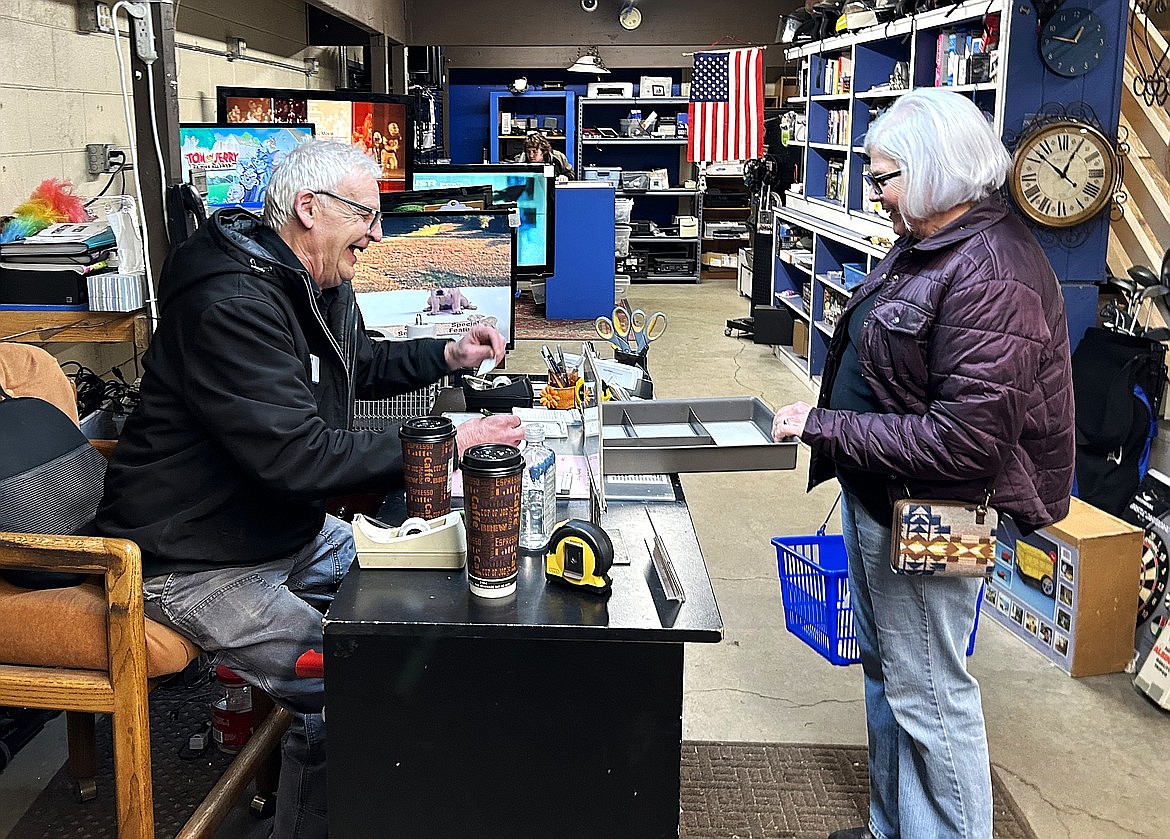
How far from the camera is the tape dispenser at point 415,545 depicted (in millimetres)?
2029

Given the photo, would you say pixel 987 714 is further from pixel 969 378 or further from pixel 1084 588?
pixel 969 378

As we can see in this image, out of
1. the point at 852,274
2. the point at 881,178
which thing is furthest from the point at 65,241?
the point at 852,274

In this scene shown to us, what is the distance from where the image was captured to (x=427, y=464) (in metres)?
2.08

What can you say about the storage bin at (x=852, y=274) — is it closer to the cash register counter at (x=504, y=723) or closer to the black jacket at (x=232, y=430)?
the black jacket at (x=232, y=430)

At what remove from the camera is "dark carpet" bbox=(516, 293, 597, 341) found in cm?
810

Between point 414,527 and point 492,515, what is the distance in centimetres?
29

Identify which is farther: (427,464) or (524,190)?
(524,190)

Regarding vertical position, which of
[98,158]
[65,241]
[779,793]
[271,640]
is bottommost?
[779,793]

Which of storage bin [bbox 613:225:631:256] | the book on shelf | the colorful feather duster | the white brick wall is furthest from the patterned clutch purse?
storage bin [bbox 613:225:631:256]

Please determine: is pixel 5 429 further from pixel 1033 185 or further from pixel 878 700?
pixel 1033 185

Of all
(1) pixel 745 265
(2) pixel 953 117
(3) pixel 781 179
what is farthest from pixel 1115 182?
(1) pixel 745 265

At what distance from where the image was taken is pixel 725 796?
114 inches

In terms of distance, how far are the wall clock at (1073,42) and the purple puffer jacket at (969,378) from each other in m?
2.45

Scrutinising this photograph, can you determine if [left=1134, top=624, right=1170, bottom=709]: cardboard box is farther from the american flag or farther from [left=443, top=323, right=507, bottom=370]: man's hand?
the american flag
